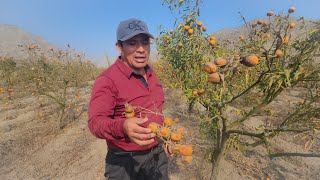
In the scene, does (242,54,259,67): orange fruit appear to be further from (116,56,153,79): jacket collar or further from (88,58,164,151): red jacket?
(116,56,153,79): jacket collar

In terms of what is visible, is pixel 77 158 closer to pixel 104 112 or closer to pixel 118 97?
pixel 118 97

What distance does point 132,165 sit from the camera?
2080mm

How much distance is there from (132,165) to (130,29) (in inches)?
39.6

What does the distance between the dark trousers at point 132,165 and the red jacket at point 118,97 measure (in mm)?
73

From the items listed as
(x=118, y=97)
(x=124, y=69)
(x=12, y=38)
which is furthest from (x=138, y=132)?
(x=12, y=38)

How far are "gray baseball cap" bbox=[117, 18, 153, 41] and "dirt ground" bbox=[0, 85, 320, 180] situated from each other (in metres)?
1.54

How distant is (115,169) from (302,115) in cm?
134

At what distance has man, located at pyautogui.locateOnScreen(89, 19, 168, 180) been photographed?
1.82 meters

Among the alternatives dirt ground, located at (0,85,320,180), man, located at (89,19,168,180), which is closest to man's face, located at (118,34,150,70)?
man, located at (89,19,168,180)

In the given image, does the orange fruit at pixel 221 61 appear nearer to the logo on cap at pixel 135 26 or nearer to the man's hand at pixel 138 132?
the man's hand at pixel 138 132

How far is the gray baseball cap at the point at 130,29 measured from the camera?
6.21ft

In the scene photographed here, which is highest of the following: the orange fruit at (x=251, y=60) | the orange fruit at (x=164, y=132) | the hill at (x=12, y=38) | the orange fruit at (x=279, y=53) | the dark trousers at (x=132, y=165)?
the hill at (x=12, y=38)

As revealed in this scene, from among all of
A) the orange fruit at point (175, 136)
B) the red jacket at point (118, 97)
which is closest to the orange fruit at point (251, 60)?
the orange fruit at point (175, 136)

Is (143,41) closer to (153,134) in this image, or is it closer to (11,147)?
(153,134)
